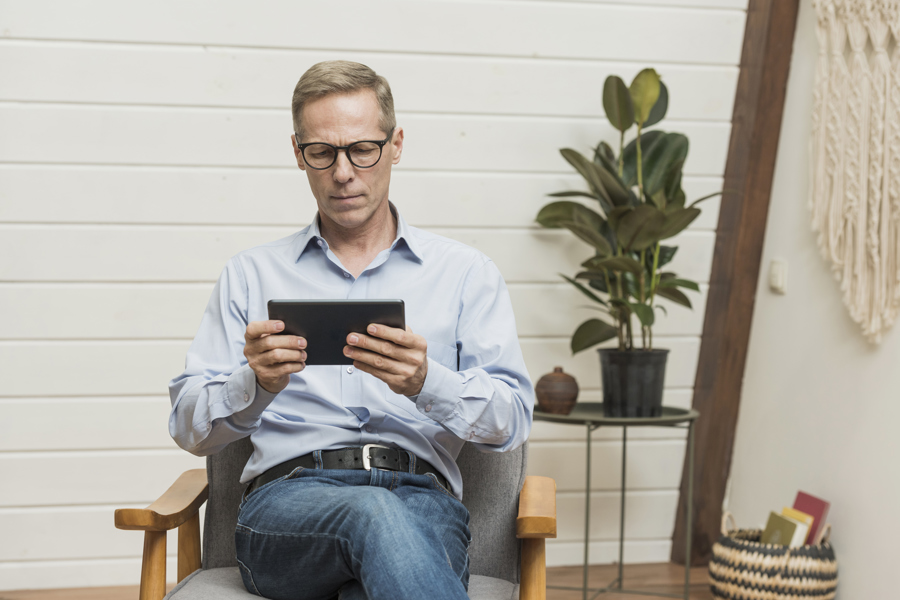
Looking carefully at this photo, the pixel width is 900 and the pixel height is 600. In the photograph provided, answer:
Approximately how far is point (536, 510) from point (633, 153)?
4.51 ft

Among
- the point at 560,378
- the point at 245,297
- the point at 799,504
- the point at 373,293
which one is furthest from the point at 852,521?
the point at 245,297

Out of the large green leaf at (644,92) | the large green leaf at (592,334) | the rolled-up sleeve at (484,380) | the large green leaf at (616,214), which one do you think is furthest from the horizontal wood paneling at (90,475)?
the large green leaf at (644,92)

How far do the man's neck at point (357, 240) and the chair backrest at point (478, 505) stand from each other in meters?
0.41

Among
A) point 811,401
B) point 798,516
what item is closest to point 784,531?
point 798,516

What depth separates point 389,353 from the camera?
1.23 metres

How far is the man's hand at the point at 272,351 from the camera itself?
1212 millimetres

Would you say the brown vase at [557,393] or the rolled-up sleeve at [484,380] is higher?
the rolled-up sleeve at [484,380]

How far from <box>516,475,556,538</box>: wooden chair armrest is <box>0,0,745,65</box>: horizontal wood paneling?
1.46 metres

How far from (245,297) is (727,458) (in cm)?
184

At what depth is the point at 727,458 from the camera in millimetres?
2732

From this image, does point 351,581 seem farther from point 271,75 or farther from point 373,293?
point 271,75

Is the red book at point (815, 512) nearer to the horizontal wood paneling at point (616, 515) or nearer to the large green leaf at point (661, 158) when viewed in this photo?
the horizontal wood paneling at point (616, 515)

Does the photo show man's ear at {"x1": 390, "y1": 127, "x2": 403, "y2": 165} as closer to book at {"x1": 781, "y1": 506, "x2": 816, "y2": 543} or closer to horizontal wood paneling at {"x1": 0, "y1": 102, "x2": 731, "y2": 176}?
horizontal wood paneling at {"x1": 0, "y1": 102, "x2": 731, "y2": 176}

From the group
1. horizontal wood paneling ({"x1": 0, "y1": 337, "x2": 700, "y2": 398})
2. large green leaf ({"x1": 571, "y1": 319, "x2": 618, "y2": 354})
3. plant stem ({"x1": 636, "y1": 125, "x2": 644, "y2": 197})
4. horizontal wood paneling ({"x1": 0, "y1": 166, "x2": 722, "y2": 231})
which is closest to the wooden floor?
horizontal wood paneling ({"x1": 0, "y1": 337, "x2": 700, "y2": 398})
